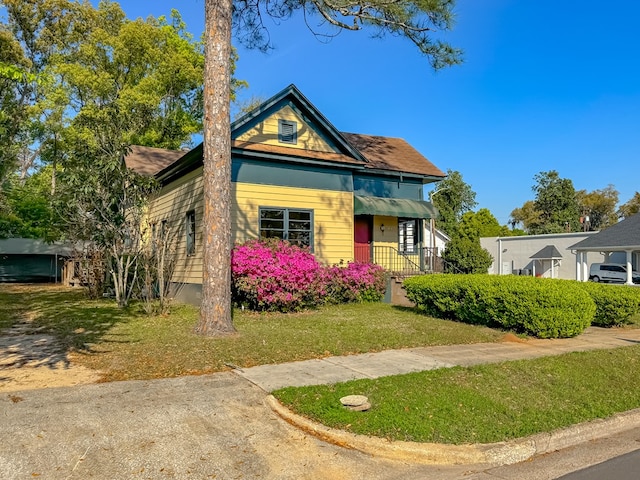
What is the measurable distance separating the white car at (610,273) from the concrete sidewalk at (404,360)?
26.4 meters

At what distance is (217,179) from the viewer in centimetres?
948

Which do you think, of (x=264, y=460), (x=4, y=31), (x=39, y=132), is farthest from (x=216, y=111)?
(x=4, y=31)

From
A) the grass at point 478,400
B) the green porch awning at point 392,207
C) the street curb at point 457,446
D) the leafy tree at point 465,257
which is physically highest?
the green porch awning at point 392,207

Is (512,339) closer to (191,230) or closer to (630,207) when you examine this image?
(191,230)

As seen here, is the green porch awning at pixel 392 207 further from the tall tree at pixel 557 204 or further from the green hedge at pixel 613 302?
the tall tree at pixel 557 204

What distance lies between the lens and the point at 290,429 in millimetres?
4754

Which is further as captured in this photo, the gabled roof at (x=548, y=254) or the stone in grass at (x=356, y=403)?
the gabled roof at (x=548, y=254)

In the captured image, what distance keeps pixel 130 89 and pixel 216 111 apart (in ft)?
67.5

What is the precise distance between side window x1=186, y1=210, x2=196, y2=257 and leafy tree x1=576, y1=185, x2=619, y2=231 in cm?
6245

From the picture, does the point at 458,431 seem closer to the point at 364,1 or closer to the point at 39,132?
the point at 364,1

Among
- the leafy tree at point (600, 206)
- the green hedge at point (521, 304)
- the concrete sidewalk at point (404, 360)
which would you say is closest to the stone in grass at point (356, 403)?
the concrete sidewalk at point (404, 360)

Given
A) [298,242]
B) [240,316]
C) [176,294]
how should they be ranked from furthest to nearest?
[176,294]
[298,242]
[240,316]

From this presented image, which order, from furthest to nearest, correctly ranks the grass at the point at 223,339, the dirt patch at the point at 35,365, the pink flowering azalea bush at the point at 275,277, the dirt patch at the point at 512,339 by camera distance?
the pink flowering azalea bush at the point at 275,277 → the dirt patch at the point at 512,339 → the grass at the point at 223,339 → the dirt patch at the point at 35,365

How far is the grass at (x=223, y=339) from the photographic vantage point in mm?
7172
